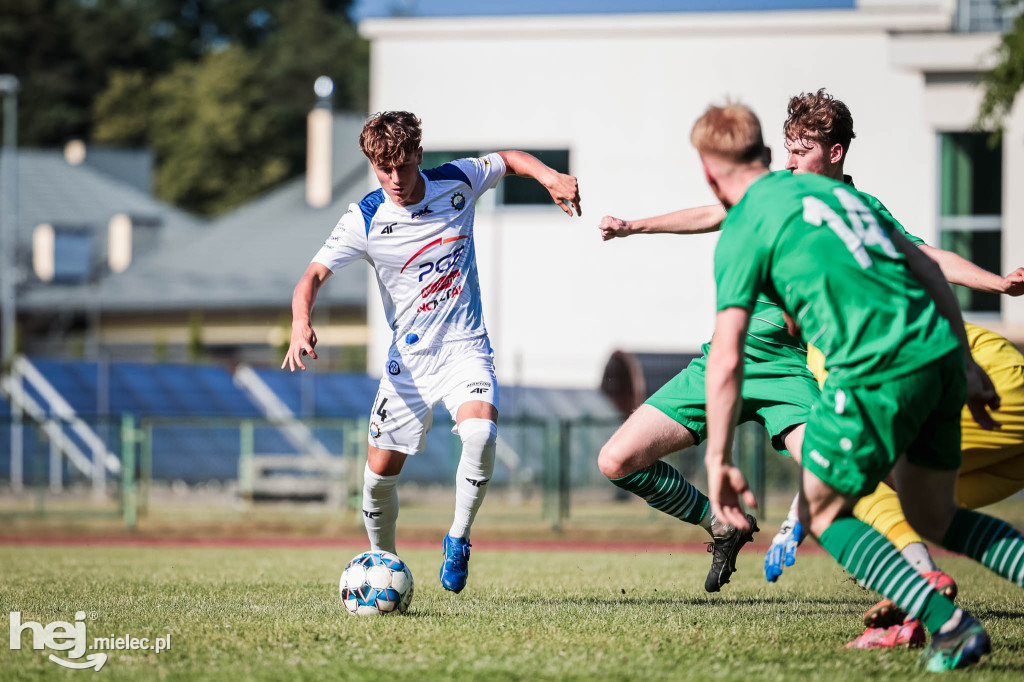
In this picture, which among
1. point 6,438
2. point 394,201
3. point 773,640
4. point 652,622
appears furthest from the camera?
point 6,438

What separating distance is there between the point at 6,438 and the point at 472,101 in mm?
12707

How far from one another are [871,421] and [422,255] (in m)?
2.88

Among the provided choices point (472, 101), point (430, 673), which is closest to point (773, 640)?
point (430, 673)

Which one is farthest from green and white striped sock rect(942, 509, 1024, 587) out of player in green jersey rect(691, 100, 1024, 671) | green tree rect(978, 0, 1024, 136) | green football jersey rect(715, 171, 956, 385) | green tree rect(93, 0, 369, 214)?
green tree rect(93, 0, 369, 214)

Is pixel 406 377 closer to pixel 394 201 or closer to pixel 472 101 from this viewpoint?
pixel 394 201

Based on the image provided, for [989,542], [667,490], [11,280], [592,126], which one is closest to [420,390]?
[667,490]

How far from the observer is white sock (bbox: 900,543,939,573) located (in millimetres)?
5293

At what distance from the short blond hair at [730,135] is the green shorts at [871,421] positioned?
859 mm

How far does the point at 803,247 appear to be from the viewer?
13.9 ft

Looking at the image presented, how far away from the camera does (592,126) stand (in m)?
28.4

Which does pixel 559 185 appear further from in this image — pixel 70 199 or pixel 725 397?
pixel 70 199

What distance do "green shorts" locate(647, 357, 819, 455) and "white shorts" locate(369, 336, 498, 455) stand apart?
976 mm

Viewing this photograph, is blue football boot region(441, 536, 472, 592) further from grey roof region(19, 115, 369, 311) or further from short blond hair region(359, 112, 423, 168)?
grey roof region(19, 115, 369, 311)

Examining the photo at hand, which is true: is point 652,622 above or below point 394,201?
below
